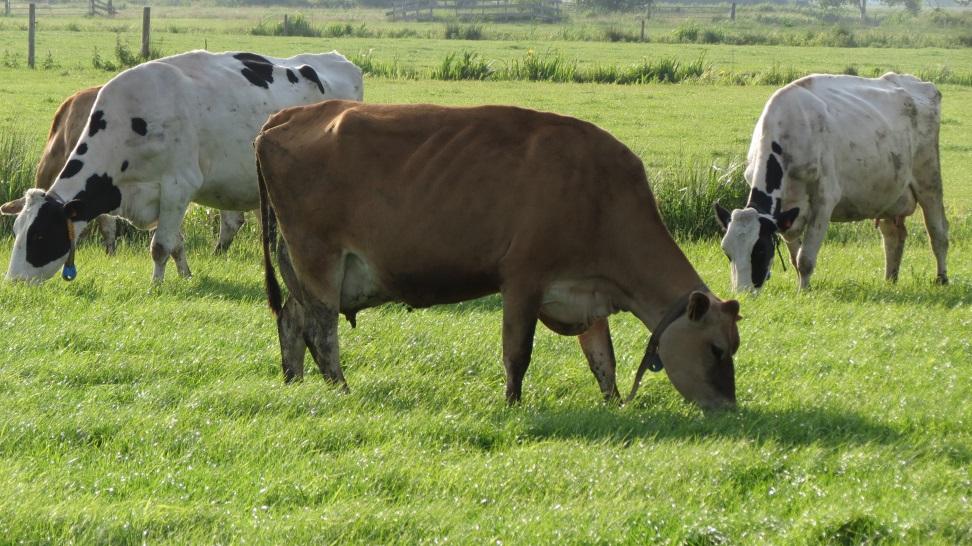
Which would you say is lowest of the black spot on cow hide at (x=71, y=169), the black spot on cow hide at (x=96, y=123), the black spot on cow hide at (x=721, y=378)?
the black spot on cow hide at (x=721, y=378)

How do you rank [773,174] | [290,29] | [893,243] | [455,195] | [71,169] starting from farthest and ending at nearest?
1. [290,29]
2. [893,243]
3. [773,174]
4. [71,169]
5. [455,195]

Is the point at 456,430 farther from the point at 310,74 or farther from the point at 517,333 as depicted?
the point at 310,74

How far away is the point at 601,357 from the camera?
8.39 metres

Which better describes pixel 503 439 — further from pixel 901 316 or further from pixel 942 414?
pixel 901 316

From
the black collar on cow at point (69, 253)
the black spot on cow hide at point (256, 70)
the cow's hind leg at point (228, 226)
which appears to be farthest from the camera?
the cow's hind leg at point (228, 226)

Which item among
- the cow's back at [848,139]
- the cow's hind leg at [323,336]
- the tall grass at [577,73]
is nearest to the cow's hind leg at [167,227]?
the cow's hind leg at [323,336]

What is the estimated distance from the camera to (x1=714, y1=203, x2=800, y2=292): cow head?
11.8 metres

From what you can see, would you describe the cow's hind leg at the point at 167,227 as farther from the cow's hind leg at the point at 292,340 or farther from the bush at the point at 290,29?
the bush at the point at 290,29

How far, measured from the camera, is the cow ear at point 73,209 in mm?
11617

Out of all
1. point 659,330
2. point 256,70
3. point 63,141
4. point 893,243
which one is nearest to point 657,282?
point 659,330

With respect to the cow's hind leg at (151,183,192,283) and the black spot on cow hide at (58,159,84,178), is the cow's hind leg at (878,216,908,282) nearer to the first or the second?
the cow's hind leg at (151,183,192,283)

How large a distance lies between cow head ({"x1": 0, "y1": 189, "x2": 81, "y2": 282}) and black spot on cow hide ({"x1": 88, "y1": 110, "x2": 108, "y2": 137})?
2.56 ft

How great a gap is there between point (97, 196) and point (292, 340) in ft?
14.1

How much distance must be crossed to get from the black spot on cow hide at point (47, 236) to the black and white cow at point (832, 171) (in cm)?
599
